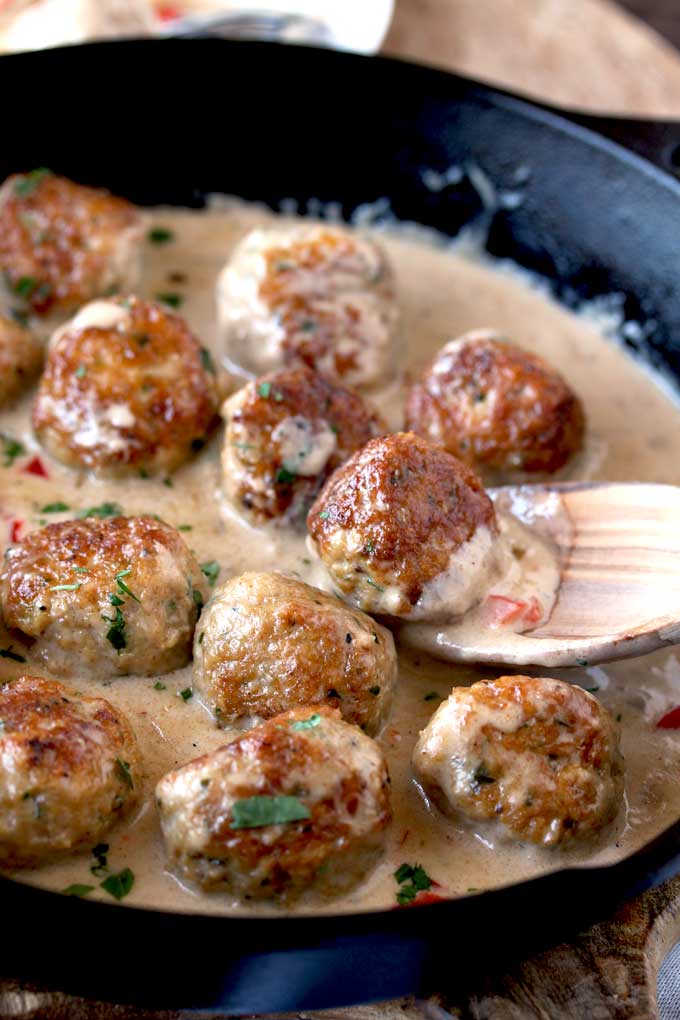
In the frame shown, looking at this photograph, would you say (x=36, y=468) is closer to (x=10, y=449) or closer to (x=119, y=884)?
(x=10, y=449)

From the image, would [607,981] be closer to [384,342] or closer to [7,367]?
[384,342]

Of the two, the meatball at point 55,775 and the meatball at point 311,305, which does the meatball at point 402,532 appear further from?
the meatball at point 311,305

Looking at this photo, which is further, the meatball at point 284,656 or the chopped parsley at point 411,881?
the meatball at point 284,656

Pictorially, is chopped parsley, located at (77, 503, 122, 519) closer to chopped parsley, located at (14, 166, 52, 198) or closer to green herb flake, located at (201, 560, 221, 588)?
green herb flake, located at (201, 560, 221, 588)

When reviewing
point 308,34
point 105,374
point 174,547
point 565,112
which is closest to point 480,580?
point 174,547

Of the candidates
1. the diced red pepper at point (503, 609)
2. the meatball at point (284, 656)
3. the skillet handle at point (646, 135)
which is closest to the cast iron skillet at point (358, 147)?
the skillet handle at point (646, 135)

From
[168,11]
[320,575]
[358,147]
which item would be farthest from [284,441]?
[168,11]
